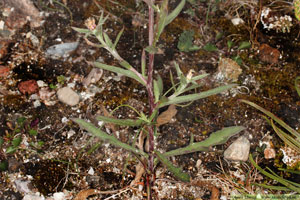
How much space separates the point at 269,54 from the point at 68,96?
4.61 ft

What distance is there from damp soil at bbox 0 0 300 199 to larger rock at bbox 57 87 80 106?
4cm

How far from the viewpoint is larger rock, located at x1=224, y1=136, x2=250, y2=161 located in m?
2.05

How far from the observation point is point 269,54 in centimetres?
236

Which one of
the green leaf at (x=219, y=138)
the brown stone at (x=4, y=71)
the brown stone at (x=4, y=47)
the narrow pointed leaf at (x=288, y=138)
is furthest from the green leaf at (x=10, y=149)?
the narrow pointed leaf at (x=288, y=138)

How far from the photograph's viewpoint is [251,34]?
243cm

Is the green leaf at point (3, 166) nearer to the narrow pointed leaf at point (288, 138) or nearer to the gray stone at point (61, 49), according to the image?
the gray stone at point (61, 49)

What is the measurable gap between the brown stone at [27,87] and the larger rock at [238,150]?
4.29ft

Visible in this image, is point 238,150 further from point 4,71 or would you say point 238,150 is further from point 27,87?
point 4,71

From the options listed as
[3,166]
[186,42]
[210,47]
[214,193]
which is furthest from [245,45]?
[3,166]

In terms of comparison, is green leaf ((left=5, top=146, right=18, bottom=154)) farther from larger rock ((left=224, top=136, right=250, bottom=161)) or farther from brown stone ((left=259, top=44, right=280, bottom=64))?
brown stone ((left=259, top=44, right=280, bottom=64))

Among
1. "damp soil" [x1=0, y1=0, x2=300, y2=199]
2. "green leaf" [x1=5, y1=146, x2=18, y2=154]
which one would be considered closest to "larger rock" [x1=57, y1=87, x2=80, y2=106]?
"damp soil" [x1=0, y1=0, x2=300, y2=199]

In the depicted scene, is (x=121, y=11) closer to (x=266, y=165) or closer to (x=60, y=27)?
(x=60, y=27)

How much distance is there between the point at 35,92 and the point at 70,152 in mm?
493

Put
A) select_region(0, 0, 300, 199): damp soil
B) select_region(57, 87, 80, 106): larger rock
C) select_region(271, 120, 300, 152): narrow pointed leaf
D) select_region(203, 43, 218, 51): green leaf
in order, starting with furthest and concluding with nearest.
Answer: select_region(203, 43, 218, 51): green leaf
select_region(57, 87, 80, 106): larger rock
select_region(0, 0, 300, 199): damp soil
select_region(271, 120, 300, 152): narrow pointed leaf
